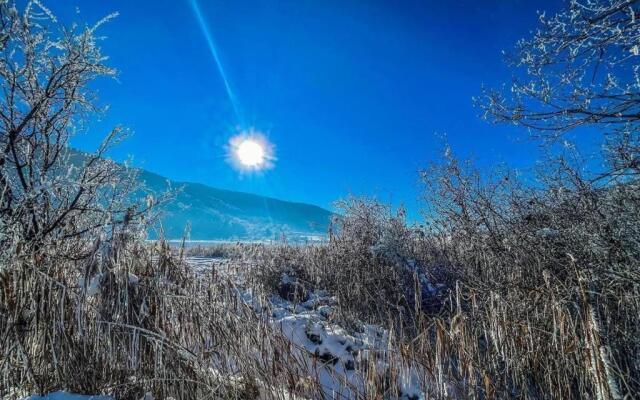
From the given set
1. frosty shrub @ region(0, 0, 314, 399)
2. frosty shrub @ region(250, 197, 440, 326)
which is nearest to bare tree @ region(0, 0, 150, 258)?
frosty shrub @ region(0, 0, 314, 399)

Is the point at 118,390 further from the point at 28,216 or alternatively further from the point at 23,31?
the point at 23,31

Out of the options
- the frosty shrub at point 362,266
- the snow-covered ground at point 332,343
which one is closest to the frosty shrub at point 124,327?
the snow-covered ground at point 332,343

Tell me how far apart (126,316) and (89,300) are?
1.44 ft

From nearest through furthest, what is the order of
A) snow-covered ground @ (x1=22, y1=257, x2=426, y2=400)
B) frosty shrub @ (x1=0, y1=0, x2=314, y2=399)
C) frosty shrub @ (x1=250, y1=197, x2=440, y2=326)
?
frosty shrub @ (x1=0, y1=0, x2=314, y2=399) → snow-covered ground @ (x1=22, y1=257, x2=426, y2=400) → frosty shrub @ (x1=250, y1=197, x2=440, y2=326)

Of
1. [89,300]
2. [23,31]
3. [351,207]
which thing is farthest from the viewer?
[351,207]

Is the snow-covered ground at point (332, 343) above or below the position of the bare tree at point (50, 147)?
below

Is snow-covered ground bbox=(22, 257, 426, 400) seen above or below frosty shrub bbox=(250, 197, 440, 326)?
below

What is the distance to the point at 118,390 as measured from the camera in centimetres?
249

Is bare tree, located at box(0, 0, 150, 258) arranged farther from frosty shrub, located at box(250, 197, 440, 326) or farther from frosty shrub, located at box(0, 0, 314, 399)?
frosty shrub, located at box(250, 197, 440, 326)

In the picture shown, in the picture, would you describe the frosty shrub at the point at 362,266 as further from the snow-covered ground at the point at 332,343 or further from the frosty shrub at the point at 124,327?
the frosty shrub at the point at 124,327

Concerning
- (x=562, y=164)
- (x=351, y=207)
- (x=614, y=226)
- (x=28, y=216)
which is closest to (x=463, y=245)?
(x=562, y=164)

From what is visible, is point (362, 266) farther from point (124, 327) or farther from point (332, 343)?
point (124, 327)

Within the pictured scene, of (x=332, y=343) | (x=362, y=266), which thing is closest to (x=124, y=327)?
(x=332, y=343)

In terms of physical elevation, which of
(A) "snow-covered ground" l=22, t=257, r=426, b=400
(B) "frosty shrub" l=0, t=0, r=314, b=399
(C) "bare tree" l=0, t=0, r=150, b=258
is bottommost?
(A) "snow-covered ground" l=22, t=257, r=426, b=400
